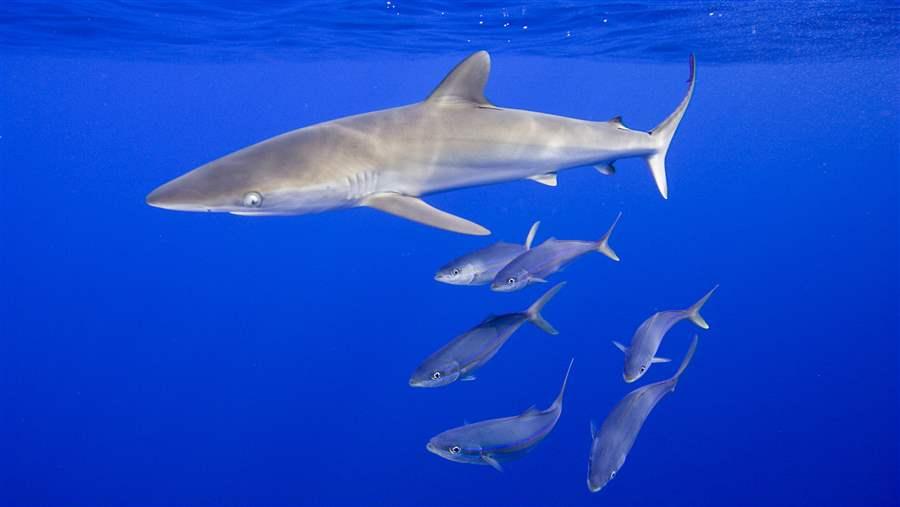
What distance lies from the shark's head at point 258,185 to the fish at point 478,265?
5.06 ft

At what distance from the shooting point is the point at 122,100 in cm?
3750

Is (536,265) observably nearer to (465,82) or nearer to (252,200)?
(465,82)

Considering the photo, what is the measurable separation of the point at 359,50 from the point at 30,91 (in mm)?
21859

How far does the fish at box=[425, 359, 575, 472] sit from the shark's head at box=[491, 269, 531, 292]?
0.92 m

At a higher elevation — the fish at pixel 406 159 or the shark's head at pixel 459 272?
the fish at pixel 406 159

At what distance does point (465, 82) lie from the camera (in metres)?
4.59

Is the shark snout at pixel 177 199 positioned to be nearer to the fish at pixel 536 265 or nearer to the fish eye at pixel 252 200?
the fish eye at pixel 252 200

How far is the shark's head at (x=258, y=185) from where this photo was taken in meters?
3.46

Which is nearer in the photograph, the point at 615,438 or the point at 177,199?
the point at 177,199

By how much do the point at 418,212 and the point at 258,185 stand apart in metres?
0.99

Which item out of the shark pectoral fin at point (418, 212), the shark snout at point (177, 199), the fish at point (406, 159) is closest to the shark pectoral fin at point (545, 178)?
the fish at point (406, 159)

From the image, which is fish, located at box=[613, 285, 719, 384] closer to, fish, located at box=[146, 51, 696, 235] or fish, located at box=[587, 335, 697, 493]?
fish, located at box=[587, 335, 697, 493]

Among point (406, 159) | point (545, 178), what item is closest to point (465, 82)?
point (406, 159)

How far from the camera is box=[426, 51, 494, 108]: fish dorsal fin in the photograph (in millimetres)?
4531
